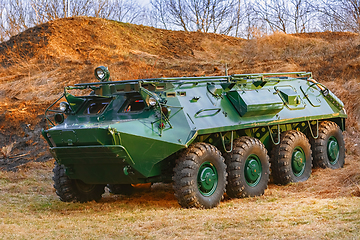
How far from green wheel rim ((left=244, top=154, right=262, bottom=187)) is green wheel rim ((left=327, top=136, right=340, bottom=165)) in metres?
2.96

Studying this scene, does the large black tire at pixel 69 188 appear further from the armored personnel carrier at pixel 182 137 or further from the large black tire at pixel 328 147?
the large black tire at pixel 328 147

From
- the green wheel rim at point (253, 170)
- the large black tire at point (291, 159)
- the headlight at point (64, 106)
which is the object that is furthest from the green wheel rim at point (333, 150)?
the headlight at point (64, 106)

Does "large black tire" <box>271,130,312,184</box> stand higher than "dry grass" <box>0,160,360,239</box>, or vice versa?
"large black tire" <box>271,130,312,184</box>

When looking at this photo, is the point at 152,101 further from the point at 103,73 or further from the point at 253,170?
the point at 253,170

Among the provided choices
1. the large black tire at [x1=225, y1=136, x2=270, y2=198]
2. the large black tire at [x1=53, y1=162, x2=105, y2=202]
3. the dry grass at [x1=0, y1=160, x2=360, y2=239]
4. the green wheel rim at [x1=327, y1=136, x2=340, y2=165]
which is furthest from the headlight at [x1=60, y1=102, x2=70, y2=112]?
the green wheel rim at [x1=327, y1=136, x2=340, y2=165]

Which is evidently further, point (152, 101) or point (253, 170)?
point (253, 170)

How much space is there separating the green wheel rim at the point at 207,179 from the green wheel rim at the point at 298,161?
2.71 metres

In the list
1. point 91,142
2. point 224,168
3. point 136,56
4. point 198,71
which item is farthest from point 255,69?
point 91,142

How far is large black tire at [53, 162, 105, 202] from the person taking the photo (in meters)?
8.45

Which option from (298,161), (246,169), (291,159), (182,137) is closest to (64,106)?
(182,137)

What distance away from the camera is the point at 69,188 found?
27.8ft

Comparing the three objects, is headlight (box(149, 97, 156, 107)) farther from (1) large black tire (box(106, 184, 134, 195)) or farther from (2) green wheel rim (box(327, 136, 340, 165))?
(2) green wheel rim (box(327, 136, 340, 165))

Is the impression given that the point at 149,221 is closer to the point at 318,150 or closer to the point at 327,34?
the point at 318,150

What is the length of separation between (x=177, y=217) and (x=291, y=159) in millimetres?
3939
